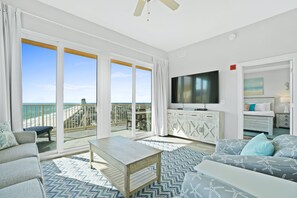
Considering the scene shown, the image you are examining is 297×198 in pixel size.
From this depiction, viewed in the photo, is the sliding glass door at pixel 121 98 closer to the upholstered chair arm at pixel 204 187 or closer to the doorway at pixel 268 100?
the upholstered chair arm at pixel 204 187

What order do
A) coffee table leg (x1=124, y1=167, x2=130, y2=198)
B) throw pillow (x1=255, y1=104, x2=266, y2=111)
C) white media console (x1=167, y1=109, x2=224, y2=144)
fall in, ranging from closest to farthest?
coffee table leg (x1=124, y1=167, x2=130, y2=198) < white media console (x1=167, y1=109, x2=224, y2=144) < throw pillow (x1=255, y1=104, x2=266, y2=111)

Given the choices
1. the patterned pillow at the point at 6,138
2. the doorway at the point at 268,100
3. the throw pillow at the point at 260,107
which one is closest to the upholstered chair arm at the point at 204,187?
the patterned pillow at the point at 6,138

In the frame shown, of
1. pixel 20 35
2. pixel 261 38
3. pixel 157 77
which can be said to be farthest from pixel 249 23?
pixel 20 35

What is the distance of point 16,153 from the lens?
161 cm

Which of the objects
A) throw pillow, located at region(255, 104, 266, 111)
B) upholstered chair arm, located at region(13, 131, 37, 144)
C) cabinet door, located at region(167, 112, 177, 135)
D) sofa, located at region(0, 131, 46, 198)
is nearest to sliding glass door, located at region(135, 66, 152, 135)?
cabinet door, located at region(167, 112, 177, 135)

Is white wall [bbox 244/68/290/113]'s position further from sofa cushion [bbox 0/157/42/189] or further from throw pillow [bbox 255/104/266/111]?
sofa cushion [bbox 0/157/42/189]

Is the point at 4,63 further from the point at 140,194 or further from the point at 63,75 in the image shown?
the point at 140,194

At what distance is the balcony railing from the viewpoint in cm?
267

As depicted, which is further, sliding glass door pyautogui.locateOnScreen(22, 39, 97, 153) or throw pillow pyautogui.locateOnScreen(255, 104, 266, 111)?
throw pillow pyautogui.locateOnScreen(255, 104, 266, 111)

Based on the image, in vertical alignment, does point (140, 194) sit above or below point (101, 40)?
below

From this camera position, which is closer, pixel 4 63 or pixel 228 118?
pixel 4 63

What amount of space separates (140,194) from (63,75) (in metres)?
2.53

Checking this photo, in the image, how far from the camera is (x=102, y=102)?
3268mm

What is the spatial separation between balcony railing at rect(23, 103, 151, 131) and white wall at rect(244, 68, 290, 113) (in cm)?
510
